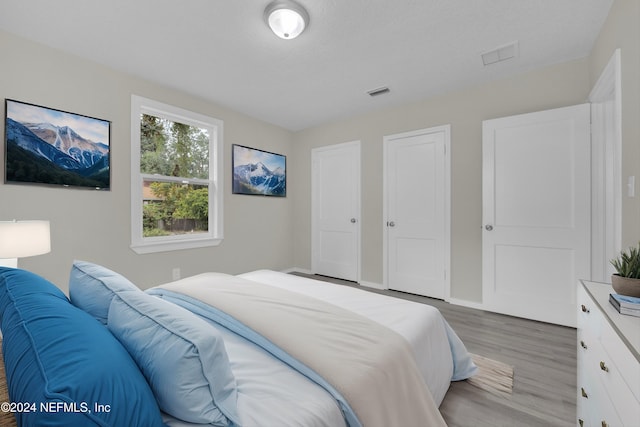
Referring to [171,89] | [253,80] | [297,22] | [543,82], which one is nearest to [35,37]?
[171,89]

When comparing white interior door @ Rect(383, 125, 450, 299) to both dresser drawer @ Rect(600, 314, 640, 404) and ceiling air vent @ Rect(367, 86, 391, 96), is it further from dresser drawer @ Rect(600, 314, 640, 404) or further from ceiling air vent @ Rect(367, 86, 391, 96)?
dresser drawer @ Rect(600, 314, 640, 404)

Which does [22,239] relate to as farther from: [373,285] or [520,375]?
[373,285]

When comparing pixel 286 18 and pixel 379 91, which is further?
pixel 379 91

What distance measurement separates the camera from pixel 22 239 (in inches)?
67.6

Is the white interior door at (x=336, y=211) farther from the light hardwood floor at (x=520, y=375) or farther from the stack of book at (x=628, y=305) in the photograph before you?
the stack of book at (x=628, y=305)

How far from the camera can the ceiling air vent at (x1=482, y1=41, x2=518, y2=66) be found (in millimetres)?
2457

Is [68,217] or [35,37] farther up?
[35,37]

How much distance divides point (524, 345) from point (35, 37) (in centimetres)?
475

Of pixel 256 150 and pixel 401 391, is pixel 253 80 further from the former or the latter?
pixel 401 391

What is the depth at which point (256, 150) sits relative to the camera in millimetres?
4230

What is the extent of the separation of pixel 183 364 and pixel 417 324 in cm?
116

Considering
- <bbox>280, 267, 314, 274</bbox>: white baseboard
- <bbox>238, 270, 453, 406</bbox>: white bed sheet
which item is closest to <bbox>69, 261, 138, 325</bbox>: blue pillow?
<bbox>238, 270, 453, 406</bbox>: white bed sheet

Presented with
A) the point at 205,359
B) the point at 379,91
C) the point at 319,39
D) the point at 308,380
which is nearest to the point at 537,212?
the point at 379,91

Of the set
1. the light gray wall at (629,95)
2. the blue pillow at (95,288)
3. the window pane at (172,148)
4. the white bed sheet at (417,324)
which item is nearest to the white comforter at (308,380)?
the white bed sheet at (417,324)
